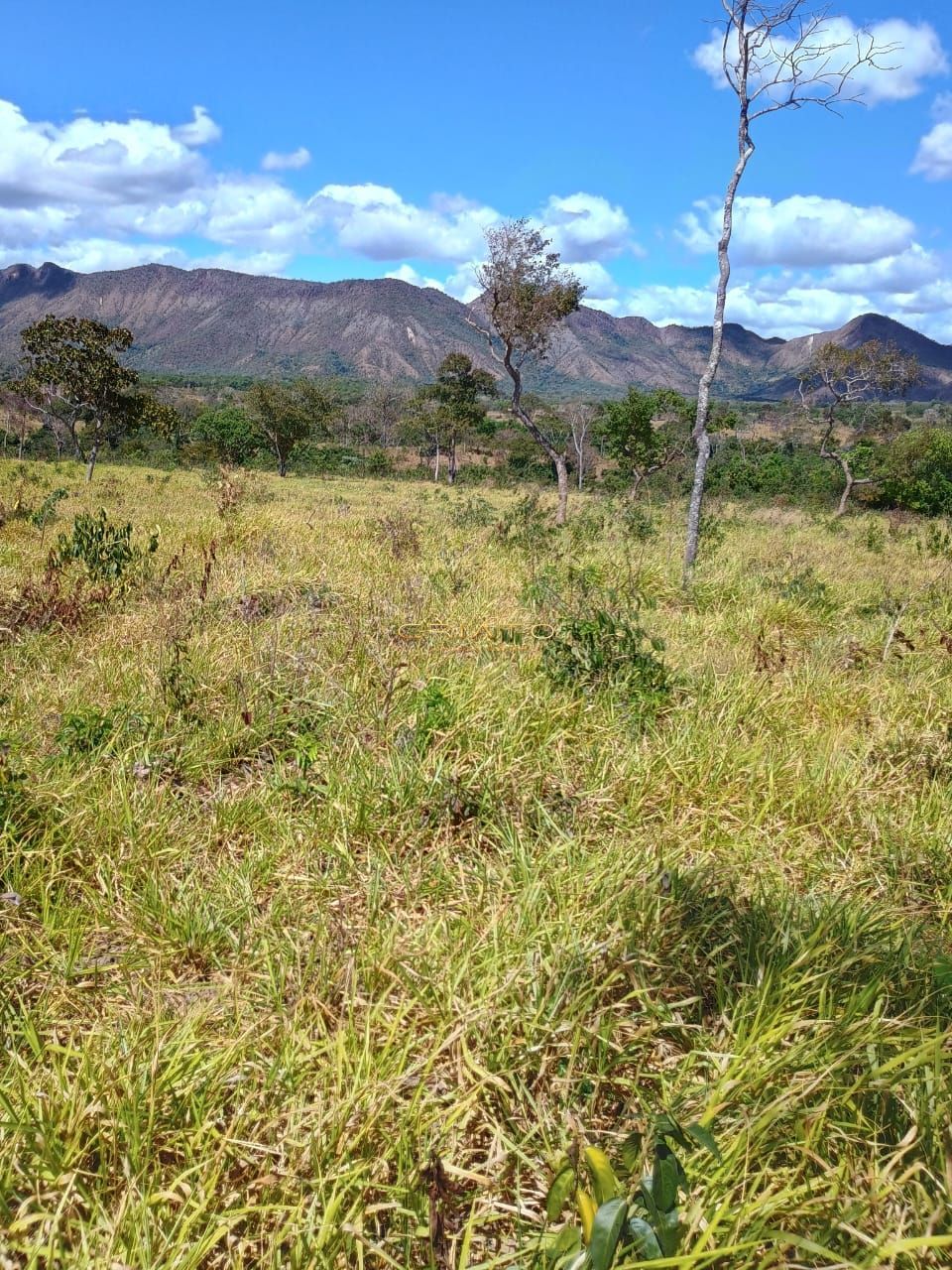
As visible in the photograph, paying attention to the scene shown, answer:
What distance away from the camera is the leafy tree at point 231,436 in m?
47.5

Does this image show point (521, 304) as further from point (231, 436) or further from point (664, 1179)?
point (231, 436)

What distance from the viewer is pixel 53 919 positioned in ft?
8.27

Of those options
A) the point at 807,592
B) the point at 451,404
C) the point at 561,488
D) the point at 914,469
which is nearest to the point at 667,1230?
the point at 807,592

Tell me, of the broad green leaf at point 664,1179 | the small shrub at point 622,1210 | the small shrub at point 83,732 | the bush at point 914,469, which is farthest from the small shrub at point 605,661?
the bush at point 914,469

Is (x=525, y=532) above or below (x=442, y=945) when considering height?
above

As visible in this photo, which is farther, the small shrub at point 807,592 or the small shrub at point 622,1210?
the small shrub at point 807,592

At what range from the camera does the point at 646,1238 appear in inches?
51.6

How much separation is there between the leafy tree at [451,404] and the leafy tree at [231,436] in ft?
39.9

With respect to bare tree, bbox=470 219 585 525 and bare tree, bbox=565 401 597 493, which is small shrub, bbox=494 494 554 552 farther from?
bare tree, bbox=565 401 597 493

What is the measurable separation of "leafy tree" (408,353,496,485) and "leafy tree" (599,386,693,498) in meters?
6.46

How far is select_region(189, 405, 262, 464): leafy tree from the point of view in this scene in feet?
156

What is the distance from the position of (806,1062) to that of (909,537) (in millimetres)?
16380

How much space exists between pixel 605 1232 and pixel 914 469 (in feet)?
107

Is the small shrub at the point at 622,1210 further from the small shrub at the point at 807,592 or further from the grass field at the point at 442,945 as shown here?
the small shrub at the point at 807,592
